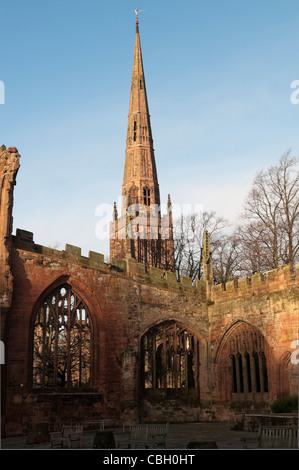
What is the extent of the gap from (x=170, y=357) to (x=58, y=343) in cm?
551

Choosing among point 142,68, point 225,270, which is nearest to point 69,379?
point 225,270

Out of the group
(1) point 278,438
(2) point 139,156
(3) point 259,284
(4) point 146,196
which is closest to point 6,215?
(3) point 259,284

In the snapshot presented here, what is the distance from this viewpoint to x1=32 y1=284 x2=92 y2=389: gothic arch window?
19.2m

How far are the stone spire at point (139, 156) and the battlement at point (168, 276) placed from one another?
29909 mm

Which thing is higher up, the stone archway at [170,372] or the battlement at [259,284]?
the battlement at [259,284]

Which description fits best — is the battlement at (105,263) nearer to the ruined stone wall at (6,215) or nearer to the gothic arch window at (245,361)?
the ruined stone wall at (6,215)

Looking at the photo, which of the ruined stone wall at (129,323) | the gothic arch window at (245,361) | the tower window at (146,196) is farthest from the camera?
the tower window at (146,196)

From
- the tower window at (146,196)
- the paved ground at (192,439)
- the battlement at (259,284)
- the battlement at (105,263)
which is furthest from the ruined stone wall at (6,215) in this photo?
the tower window at (146,196)

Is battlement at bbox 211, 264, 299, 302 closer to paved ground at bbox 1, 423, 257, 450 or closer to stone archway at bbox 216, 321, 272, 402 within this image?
stone archway at bbox 216, 321, 272, 402

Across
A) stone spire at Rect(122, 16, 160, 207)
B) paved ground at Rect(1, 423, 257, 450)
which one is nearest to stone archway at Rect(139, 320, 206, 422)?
paved ground at Rect(1, 423, 257, 450)

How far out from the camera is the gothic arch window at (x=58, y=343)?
62.8 ft

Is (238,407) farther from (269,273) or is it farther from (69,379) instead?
(69,379)

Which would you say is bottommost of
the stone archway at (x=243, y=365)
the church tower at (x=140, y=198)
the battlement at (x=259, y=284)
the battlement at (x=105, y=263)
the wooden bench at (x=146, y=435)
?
the wooden bench at (x=146, y=435)

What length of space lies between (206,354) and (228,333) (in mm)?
1356
